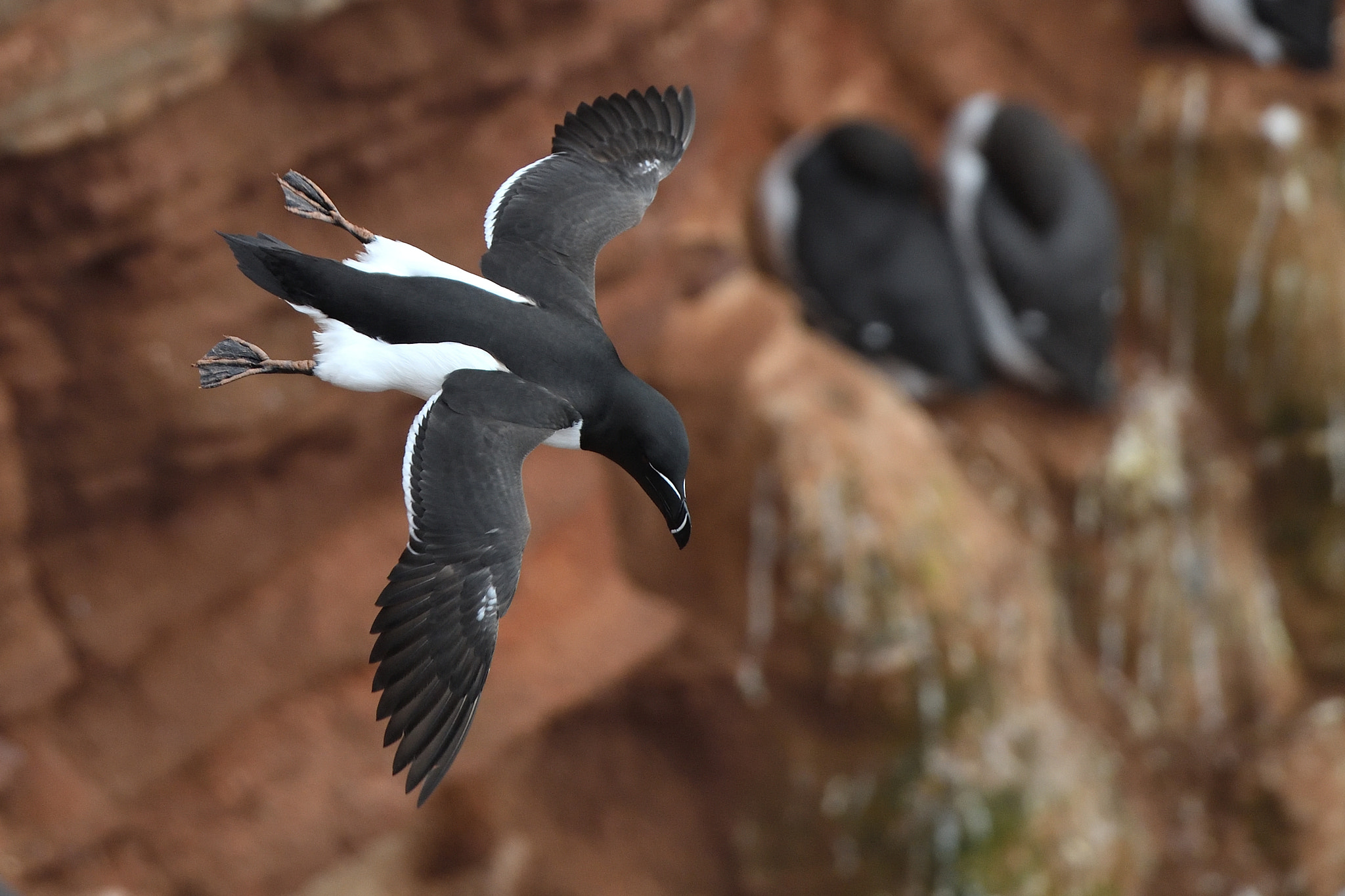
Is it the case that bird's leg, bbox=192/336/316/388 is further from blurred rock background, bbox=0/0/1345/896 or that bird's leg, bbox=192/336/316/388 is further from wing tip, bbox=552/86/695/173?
blurred rock background, bbox=0/0/1345/896

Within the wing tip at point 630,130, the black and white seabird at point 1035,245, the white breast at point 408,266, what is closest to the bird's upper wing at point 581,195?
the wing tip at point 630,130

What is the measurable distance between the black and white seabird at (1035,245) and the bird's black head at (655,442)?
12.0 ft

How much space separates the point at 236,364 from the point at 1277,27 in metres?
5.12

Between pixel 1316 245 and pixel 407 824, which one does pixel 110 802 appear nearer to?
pixel 407 824

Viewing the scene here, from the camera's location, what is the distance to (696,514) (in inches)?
215

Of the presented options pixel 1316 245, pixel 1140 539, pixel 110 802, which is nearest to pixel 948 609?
pixel 1140 539

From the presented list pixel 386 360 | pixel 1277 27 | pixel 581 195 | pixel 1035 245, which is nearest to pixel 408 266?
pixel 386 360

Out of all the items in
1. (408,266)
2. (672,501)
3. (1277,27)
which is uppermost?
(408,266)

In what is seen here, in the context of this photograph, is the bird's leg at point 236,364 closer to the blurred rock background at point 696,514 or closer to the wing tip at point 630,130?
the wing tip at point 630,130

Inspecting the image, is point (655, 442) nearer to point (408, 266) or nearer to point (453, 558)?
point (453, 558)

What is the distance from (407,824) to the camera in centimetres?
530

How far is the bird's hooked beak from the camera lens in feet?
8.79

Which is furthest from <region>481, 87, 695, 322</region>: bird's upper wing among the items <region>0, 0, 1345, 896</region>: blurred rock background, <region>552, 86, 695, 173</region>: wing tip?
<region>0, 0, 1345, 896</region>: blurred rock background

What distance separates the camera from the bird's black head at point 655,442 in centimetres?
269
